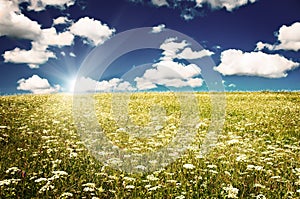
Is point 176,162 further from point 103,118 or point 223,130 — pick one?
point 103,118

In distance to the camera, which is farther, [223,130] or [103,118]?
[103,118]

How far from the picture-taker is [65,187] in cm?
729

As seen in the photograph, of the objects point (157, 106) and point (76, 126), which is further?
point (157, 106)

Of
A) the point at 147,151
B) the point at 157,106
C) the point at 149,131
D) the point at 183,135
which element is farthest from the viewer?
the point at 157,106

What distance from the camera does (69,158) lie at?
952 cm

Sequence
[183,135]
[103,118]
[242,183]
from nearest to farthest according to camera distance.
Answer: [242,183] < [183,135] < [103,118]

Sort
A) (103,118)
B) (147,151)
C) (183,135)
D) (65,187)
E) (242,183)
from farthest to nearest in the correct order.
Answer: (103,118) < (183,135) < (147,151) < (242,183) < (65,187)

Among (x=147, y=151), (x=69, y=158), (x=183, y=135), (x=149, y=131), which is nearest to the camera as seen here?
(x=69, y=158)

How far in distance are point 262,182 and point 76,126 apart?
A: 31.0ft

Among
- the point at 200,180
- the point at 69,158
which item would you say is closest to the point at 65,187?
the point at 69,158

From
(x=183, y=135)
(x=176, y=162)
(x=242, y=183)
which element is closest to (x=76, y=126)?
(x=183, y=135)

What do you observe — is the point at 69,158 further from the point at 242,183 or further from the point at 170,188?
the point at 242,183

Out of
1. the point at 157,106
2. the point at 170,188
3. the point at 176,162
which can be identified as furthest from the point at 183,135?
the point at 157,106

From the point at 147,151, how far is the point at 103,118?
749cm
